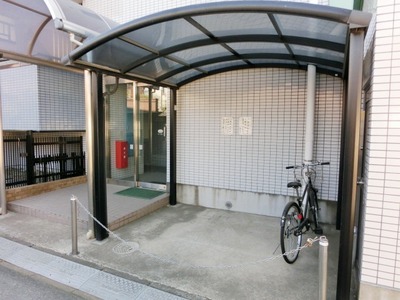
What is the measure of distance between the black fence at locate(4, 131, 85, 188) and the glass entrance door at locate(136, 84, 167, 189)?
2.00 meters

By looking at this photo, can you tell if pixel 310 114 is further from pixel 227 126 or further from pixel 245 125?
pixel 227 126

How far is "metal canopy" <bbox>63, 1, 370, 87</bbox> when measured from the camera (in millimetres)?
2605

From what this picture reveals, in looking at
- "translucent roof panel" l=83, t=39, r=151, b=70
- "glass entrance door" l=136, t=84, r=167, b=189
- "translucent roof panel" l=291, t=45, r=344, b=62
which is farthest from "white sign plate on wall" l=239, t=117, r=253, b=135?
"translucent roof panel" l=83, t=39, r=151, b=70

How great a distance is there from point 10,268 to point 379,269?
4.51 m

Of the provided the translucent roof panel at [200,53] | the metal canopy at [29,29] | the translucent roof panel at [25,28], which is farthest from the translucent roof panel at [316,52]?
the translucent roof panel at [25,28]

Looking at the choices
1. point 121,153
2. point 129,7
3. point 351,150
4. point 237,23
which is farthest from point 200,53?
point 121,153

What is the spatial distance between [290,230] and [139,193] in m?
4.19

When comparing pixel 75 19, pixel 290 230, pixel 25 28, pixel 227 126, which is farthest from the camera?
pixel 227 126

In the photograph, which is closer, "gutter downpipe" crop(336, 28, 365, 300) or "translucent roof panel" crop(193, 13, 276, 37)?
"gutter downpipe" crop(336, 28, 365, 300)

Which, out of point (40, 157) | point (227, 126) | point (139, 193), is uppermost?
point (227, 126)

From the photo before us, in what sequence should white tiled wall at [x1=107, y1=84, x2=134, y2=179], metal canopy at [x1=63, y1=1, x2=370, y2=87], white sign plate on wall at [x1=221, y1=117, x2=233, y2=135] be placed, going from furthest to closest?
white tiled wall at [x1=107, y1=84, x2=134, y2=179]
white sign plate on wall at [x1=221, y1=117, x2=233, y2=135]
metal canopy at [x1=63, y1=1, x2=370, y2=87]

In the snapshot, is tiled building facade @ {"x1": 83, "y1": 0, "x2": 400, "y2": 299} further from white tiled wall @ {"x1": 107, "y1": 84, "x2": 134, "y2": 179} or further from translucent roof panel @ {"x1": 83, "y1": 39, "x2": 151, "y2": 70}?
translucent roof panel @ {"x1": 83, "y1": 39, "x2": 151, "y2": 70}

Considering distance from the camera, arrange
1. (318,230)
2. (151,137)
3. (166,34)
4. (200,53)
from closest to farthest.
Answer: (166,34) → (200,53) → (318,230) → (151,137)

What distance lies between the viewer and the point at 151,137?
24.5 ft
